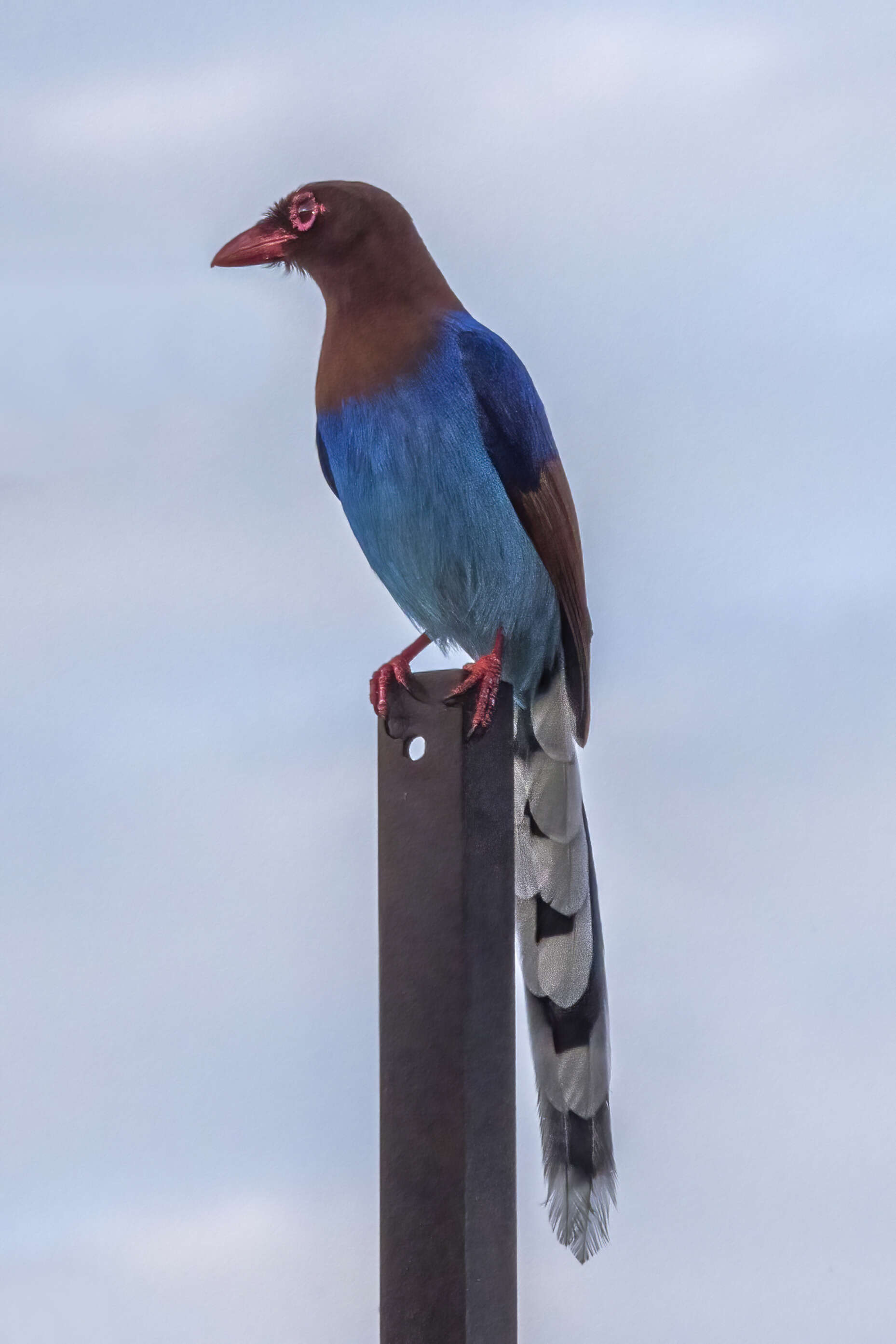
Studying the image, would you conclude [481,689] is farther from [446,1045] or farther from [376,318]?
[376,318]

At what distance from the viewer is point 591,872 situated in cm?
244

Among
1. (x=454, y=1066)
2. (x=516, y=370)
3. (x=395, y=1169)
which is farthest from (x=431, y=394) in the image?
(x=395, y=1169)

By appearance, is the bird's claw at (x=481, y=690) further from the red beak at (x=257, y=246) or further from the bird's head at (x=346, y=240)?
the red beak at (x=257, y=246)

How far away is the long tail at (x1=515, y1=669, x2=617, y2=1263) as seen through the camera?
2.34 metres

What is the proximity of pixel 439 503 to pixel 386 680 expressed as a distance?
0.31 meters

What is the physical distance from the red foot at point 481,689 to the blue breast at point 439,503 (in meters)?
0.22

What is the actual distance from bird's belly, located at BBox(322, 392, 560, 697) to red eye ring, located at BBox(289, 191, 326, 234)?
0.40m

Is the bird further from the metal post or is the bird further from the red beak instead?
the metal post

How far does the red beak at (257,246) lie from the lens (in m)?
2.47

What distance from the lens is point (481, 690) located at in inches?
84.4

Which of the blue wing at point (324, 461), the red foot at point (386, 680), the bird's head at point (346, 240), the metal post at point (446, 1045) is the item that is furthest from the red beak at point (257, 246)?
the metal post at point (446, 1045)

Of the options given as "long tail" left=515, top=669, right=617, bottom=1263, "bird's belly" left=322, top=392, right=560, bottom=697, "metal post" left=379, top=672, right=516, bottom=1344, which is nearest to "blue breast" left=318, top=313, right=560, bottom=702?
"bird's belly" left=322, top=392, right=560, bottom=697

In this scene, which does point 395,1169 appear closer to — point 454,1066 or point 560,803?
point 454,1066

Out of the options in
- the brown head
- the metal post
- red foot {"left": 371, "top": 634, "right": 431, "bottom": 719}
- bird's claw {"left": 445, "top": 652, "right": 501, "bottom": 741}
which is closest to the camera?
the metal post
